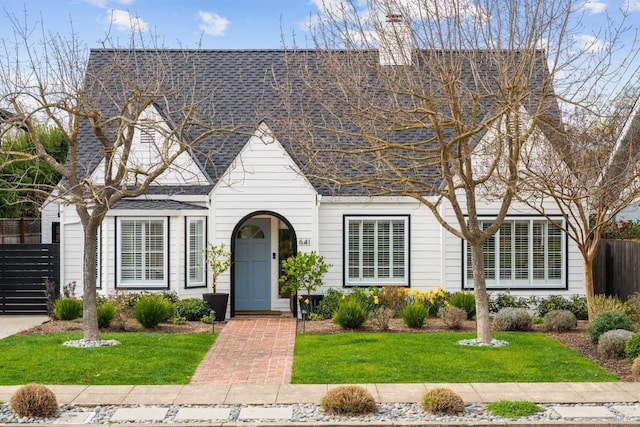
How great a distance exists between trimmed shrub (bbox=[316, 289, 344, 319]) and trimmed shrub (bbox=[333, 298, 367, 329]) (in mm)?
1402

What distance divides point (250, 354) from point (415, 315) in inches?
160

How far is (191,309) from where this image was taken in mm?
18500

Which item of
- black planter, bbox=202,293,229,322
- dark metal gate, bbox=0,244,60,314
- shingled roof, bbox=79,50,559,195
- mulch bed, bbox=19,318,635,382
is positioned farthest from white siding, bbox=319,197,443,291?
dark metal gate, bbox=0,244,60,314

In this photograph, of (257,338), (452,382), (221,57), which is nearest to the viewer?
(452,382)

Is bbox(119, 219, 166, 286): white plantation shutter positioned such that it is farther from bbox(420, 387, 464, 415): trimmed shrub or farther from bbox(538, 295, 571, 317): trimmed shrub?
bbox(420, 387, 464, 415): trimmed shrub

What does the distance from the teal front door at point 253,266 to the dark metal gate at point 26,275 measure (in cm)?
450

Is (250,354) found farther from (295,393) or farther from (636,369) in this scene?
(636,369)

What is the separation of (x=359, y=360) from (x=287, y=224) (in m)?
6.87

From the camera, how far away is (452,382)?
11.8 meters

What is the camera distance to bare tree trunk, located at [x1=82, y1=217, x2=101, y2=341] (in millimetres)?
14688

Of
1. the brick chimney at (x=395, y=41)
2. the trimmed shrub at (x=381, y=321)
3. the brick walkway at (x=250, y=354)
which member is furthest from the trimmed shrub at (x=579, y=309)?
the brick chimney at (x=395, y=41)

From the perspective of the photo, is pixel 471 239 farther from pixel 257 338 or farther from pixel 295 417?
pixel 295 417

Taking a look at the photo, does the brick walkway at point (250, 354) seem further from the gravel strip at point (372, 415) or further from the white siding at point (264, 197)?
the white siding at point (264, 197)

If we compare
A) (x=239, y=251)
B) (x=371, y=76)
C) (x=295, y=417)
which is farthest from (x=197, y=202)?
(x=295, y=417)
